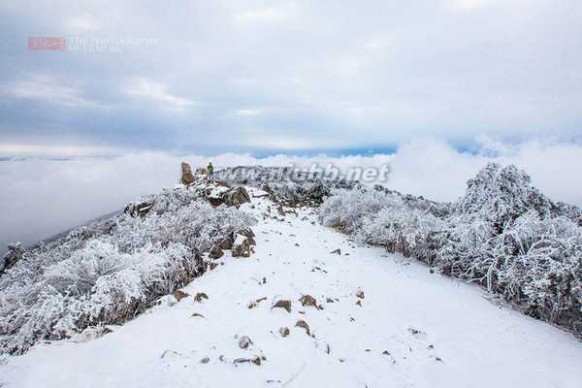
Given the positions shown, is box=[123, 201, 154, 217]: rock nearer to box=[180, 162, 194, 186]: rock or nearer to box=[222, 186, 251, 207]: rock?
box=[222, 186, 251, 207]: rock

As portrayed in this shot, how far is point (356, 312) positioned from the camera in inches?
235

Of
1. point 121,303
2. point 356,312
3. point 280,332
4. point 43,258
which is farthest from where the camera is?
point 43,258

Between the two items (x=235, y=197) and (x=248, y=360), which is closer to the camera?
(x=248, y=360)

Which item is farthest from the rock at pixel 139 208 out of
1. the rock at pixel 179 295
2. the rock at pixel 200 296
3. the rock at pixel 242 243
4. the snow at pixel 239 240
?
the rock at pixel 200 296

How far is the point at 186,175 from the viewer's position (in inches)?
673

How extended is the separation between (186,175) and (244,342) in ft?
45.0

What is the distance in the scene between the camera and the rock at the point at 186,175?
16.8 meters

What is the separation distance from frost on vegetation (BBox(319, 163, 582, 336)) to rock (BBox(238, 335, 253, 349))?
16.0 feet

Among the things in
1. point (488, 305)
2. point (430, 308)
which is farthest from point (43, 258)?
point (488, 305)

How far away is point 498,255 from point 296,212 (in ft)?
27.7

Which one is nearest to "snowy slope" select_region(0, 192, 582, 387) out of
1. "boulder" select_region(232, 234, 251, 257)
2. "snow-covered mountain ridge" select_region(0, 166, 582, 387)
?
"snow-covered mountain ridge" select_region(0, 166, 582, 387)

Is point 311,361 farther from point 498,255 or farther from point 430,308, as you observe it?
point 498,255

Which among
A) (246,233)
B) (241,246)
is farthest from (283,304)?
(246,233)

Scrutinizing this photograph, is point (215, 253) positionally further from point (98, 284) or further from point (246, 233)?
point (98, 284)
